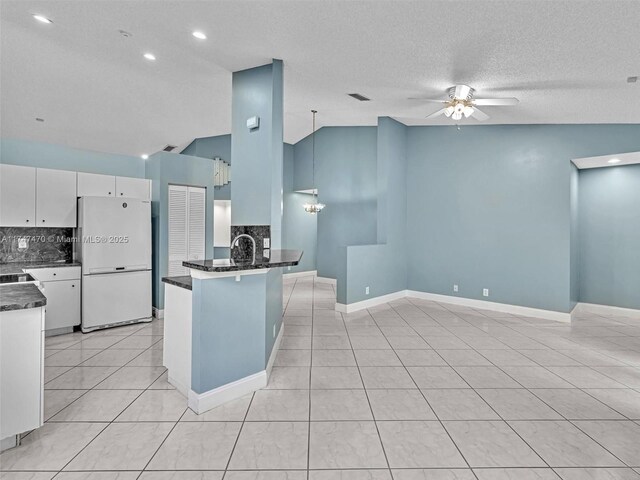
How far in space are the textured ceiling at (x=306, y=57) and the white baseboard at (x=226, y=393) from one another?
116 inches

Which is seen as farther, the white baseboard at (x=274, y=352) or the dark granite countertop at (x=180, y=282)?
the white baseboard at (x=274, y=352)

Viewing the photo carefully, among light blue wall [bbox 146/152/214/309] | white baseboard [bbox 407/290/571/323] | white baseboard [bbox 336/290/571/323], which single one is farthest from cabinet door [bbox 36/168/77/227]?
white baseboard [bbox 407/290/571/323]

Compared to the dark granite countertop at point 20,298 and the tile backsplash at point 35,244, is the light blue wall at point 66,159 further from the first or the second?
the dark granite countertop at point 20,298

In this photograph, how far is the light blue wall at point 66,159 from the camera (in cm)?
460

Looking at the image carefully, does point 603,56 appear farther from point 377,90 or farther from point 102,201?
point 102,201

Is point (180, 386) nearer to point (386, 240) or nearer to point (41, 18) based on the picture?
point (41, 18)

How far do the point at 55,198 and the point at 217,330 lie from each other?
3.54m

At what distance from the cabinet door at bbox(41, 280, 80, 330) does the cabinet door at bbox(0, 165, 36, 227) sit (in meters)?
0.91

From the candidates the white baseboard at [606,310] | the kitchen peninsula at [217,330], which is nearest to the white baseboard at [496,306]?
the white baseboard at [606,310]

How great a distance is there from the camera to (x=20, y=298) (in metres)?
2.11

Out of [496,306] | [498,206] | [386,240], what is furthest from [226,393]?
Answer: [498,206]

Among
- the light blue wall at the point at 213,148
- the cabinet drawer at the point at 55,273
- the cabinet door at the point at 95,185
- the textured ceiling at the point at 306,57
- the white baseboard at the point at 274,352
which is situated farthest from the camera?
the light blue wall at the point at 213,148

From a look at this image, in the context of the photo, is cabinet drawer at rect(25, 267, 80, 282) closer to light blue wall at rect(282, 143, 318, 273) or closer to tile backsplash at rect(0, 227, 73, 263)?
tile backsplash at rect(0, 227, 73, 263)

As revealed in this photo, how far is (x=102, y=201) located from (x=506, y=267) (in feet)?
20.4
